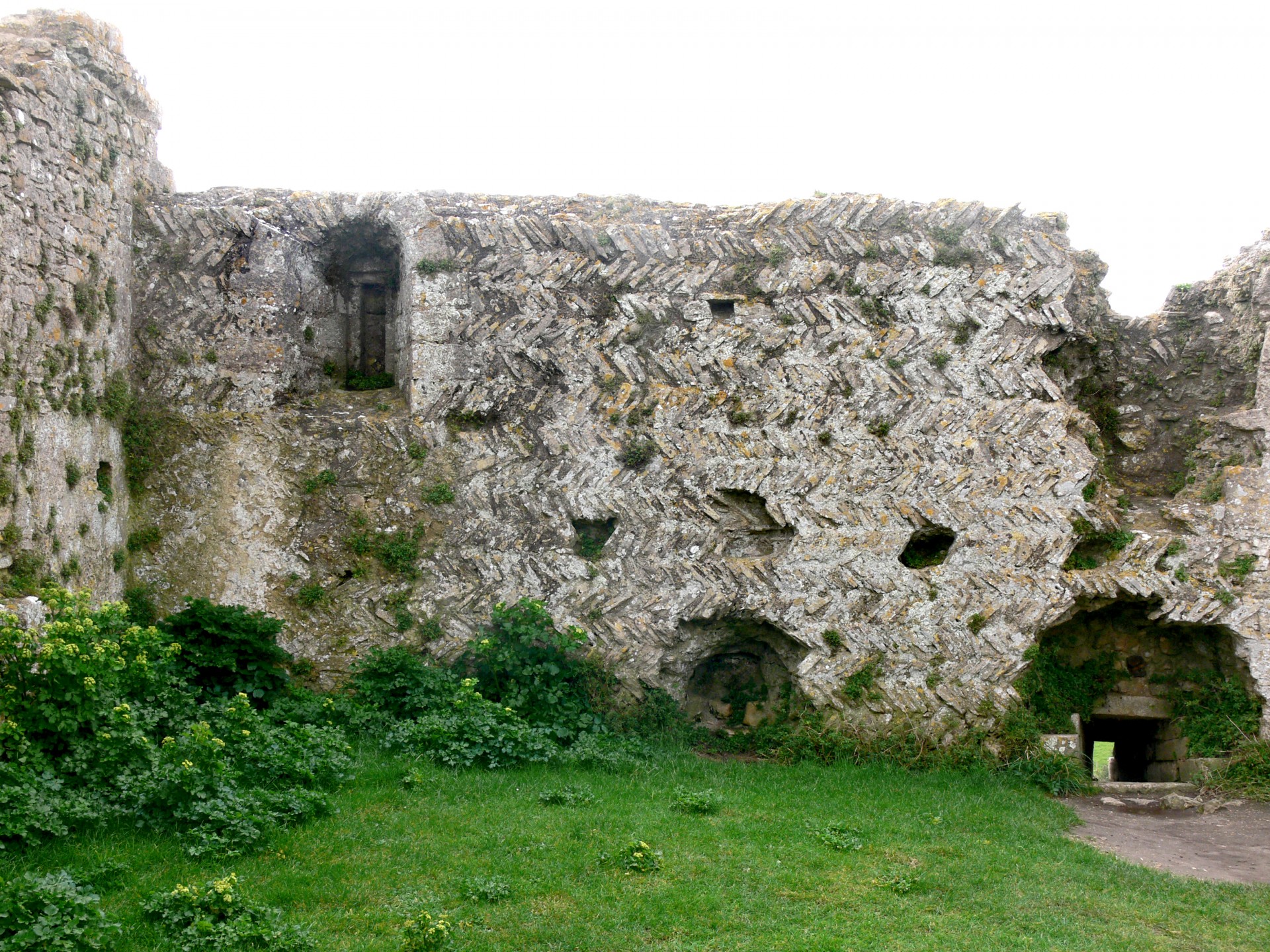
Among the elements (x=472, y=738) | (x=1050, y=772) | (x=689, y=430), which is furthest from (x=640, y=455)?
(x=1050, y=772)

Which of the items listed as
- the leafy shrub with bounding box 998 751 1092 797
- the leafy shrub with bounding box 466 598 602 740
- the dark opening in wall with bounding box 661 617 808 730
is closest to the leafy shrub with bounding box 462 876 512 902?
the leafy shrub with bounding box 466 598 602 740

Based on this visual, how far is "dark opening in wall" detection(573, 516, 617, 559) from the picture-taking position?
12.5 meters

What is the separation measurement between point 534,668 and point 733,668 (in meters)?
2.66

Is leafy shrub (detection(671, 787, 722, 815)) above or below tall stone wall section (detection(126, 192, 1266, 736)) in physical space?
below

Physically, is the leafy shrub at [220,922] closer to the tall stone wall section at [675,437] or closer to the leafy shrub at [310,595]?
the tall stone wall section at [675,437]

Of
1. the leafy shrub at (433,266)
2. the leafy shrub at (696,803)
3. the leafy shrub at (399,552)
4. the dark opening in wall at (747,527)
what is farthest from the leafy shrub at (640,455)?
the leafy shrub at (696,803)

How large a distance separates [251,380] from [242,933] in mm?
7963

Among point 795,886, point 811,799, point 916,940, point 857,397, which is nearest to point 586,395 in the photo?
point 857,397

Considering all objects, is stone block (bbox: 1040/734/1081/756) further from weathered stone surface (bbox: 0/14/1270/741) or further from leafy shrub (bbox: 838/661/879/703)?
leafy shrub (bbox: 838/661/879/703)

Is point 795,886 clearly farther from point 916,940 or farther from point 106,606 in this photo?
point 106,606

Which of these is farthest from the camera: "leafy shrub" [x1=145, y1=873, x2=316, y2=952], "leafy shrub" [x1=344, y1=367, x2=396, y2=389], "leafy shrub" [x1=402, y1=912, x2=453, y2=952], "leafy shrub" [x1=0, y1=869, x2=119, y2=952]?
"leafy shrub" [x1=344, y1=367, x2=396, y2=389]

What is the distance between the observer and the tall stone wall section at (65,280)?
9.60m

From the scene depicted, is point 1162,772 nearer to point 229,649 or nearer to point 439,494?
point 439,494

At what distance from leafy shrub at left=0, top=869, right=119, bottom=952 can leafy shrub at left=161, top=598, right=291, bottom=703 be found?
519cm
